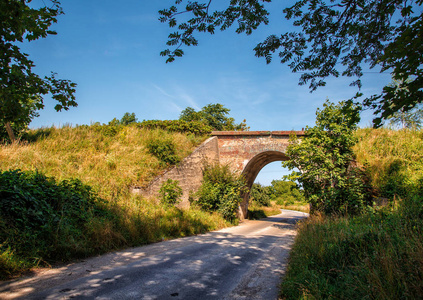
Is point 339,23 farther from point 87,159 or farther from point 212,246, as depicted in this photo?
point 87,159

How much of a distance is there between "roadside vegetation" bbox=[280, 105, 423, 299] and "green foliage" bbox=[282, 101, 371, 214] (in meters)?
0.06

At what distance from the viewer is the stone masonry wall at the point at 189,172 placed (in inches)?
434

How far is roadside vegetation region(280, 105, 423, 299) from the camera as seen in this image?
104 inches

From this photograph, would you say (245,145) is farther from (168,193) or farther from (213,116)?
(213,116)

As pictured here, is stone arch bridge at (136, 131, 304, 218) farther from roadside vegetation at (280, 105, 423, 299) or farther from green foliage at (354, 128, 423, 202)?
roadside vegetation at (280, 105, 423, 299)

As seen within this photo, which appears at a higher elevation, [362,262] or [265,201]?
[362,262]

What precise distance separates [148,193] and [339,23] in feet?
30.8

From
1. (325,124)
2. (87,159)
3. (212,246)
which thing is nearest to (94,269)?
(212,246)

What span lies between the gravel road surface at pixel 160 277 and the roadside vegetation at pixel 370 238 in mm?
644

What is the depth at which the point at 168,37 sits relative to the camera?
3947 millimetres

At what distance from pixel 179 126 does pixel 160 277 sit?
12.7 metres

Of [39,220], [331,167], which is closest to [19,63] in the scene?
[39,220]

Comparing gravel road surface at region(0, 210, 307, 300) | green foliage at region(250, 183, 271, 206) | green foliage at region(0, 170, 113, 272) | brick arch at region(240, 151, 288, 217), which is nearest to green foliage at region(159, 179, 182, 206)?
green foliage at region(0, 170, 113, 272)

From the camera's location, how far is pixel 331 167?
1020 cm
